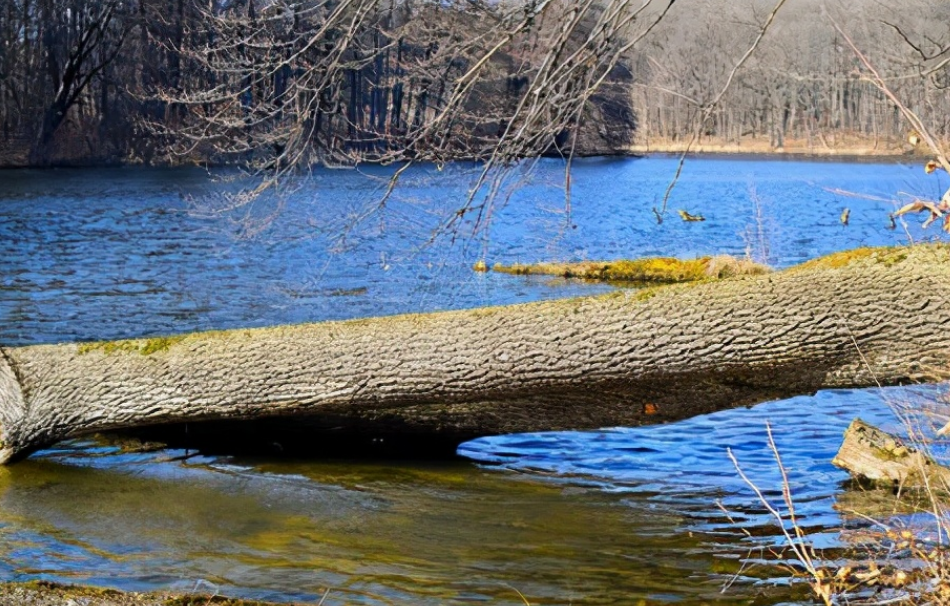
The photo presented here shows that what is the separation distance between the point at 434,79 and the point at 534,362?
2.03m

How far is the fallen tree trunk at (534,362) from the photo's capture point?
5883mm

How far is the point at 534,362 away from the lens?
6562mm

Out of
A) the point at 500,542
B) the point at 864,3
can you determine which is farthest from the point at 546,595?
the point at 864,3

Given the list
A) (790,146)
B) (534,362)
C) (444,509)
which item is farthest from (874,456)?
(790,146)

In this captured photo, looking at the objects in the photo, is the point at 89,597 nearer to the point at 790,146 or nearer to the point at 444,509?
the point at 444,509

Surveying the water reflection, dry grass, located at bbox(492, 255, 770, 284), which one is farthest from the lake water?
dry grass, located at bbox(492, 255, 770, 284)

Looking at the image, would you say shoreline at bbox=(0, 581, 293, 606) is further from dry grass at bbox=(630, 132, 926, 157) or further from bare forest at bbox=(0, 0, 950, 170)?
dry grass at bbox=(630, 132, 926, 157)

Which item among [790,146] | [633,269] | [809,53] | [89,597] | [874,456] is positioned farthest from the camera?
[790,146]

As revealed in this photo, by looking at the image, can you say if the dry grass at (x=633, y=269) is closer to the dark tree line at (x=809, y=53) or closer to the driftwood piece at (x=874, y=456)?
the dark tree line at (x=809, y=53)

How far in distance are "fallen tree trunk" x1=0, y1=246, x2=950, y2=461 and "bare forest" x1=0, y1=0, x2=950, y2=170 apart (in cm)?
102

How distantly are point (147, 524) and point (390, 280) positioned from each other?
40.1ft

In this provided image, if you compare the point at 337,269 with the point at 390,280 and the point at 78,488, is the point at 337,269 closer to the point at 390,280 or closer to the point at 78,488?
the point at 390,280

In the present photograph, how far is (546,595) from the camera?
521cm

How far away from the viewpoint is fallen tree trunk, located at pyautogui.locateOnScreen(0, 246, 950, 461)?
5883 millimetres
